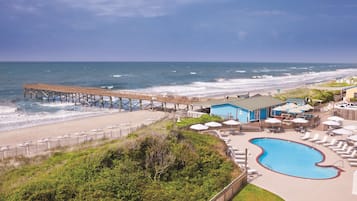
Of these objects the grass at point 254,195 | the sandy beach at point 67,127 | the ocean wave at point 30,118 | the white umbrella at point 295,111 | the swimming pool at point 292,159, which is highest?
the white umbrella at point 295,111

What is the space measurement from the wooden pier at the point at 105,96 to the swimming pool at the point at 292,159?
14.5 meters

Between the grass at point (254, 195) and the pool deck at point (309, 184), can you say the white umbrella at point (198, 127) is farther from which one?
the grass at point (254, 195)

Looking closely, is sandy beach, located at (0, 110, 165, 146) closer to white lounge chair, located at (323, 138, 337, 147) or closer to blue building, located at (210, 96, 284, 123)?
blue building, located at (210, 96, 284, 123)

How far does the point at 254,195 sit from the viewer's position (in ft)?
42.3

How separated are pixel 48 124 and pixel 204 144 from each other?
20.5 meters

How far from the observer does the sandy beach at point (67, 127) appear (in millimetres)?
25234

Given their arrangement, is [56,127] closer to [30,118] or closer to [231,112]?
[30,118]

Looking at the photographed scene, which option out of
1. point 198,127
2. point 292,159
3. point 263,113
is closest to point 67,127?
point 198,127

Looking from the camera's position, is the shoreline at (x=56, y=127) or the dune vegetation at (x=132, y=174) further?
the shoreline at (x=56, y=127)

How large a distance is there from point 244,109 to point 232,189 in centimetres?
1518

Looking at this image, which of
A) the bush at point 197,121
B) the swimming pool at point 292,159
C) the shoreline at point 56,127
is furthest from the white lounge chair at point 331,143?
the shoreline at point 56,127

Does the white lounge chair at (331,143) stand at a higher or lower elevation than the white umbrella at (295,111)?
lower

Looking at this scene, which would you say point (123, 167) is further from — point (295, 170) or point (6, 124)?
point (6, 124)

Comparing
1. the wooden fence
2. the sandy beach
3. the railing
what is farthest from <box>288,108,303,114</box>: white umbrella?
the railing
